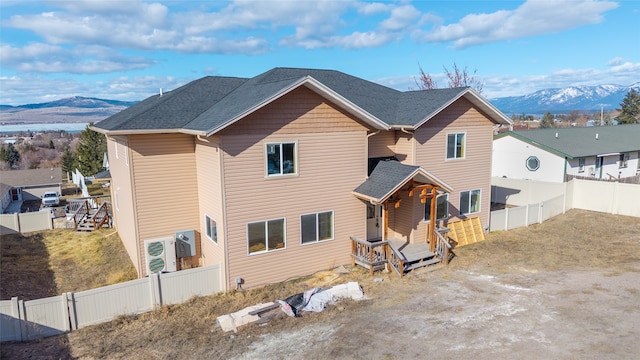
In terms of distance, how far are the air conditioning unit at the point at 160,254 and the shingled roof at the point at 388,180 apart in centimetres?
690

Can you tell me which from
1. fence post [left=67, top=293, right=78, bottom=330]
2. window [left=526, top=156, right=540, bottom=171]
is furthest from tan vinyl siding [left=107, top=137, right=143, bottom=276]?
window [left=526, top=156, right=540, bottom=171]

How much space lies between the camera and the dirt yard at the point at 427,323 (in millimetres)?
9305

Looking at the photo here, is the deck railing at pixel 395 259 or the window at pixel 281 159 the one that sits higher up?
the window at pixel 281 159

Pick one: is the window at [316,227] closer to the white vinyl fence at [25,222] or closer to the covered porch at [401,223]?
the covered porch at [401,223]

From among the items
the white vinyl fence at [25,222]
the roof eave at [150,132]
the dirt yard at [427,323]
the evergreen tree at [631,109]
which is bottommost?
the dirt yard at [427,323]

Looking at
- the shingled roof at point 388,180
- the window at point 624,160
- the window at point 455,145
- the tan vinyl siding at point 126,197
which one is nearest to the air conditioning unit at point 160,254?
the tan vinyl siding at point 126,197

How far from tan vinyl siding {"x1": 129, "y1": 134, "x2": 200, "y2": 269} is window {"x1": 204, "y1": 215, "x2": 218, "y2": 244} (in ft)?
2.60

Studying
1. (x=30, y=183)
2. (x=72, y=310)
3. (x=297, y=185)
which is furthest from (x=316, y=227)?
(x=30, y=183)

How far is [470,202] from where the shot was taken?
1858 centimetres

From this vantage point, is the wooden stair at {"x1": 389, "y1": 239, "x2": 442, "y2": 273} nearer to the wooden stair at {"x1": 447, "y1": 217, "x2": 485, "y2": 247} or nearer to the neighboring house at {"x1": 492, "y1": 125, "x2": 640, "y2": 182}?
the wooden stair at {"x1": 447, "y1": 217, "x2": 485, "y2": 247}

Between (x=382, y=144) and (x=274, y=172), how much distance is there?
17.8 feet

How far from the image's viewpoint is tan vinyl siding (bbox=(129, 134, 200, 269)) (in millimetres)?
13758

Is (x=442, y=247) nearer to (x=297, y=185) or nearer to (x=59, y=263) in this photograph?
(x=297, y=185)

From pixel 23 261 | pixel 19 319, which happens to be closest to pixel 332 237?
pixel 19 319
